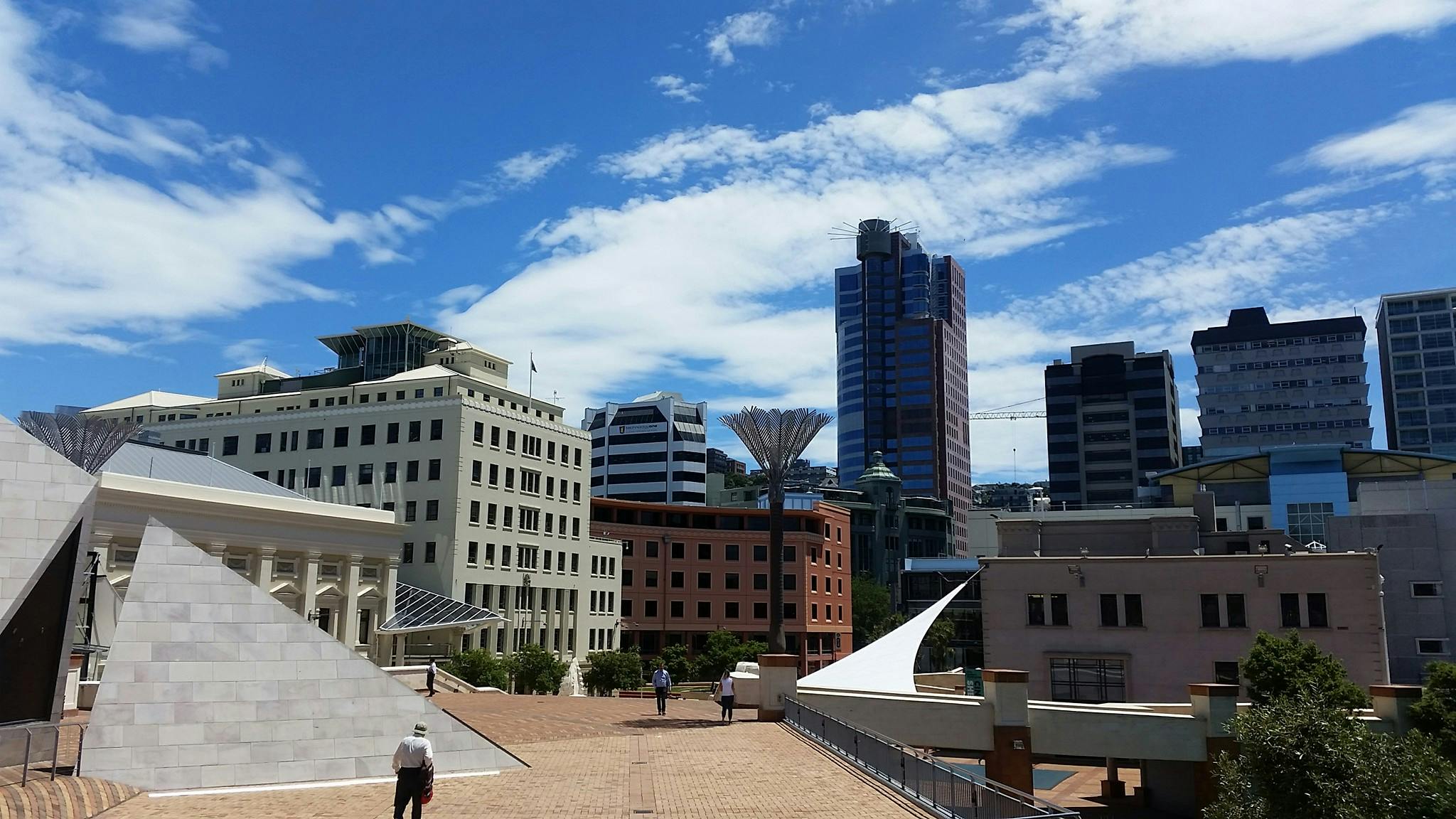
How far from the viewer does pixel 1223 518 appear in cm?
9325

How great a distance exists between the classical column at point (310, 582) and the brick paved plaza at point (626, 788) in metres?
29.3

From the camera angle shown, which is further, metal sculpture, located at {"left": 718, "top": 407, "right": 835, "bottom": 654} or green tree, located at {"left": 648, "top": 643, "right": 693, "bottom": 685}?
green tree, located at {"left": 648, "top": 643, "right": 693, "bottom": 685}

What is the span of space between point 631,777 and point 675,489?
138 metres

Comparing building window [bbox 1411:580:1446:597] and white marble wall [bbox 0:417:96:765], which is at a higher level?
white marble wall [bbox 0:417:96:765]

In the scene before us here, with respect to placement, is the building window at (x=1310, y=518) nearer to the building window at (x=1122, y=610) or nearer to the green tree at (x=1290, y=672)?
the building window at (x=1122, y=610)

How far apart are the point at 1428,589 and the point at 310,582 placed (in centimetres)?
5912

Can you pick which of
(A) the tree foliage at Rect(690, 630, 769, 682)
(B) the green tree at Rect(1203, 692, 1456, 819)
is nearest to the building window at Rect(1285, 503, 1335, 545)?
(A) the tree foliage at Rect(690, 630, 769, 682)

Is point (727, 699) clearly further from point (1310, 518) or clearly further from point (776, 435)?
point (1310, 518)

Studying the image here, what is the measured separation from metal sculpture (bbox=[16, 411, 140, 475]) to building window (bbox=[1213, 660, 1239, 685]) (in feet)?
145

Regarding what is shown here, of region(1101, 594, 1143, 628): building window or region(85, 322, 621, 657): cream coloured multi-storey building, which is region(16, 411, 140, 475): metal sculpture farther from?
region(1101, 594, 1143, 628): building window

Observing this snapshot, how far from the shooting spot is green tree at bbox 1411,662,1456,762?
3036 cm

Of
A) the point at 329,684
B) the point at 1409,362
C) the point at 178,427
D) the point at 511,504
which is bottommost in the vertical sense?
the point at 329,684

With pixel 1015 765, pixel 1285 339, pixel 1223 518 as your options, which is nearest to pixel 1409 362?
pixel 1285 339

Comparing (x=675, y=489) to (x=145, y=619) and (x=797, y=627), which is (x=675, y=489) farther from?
(x=145, y=619)
